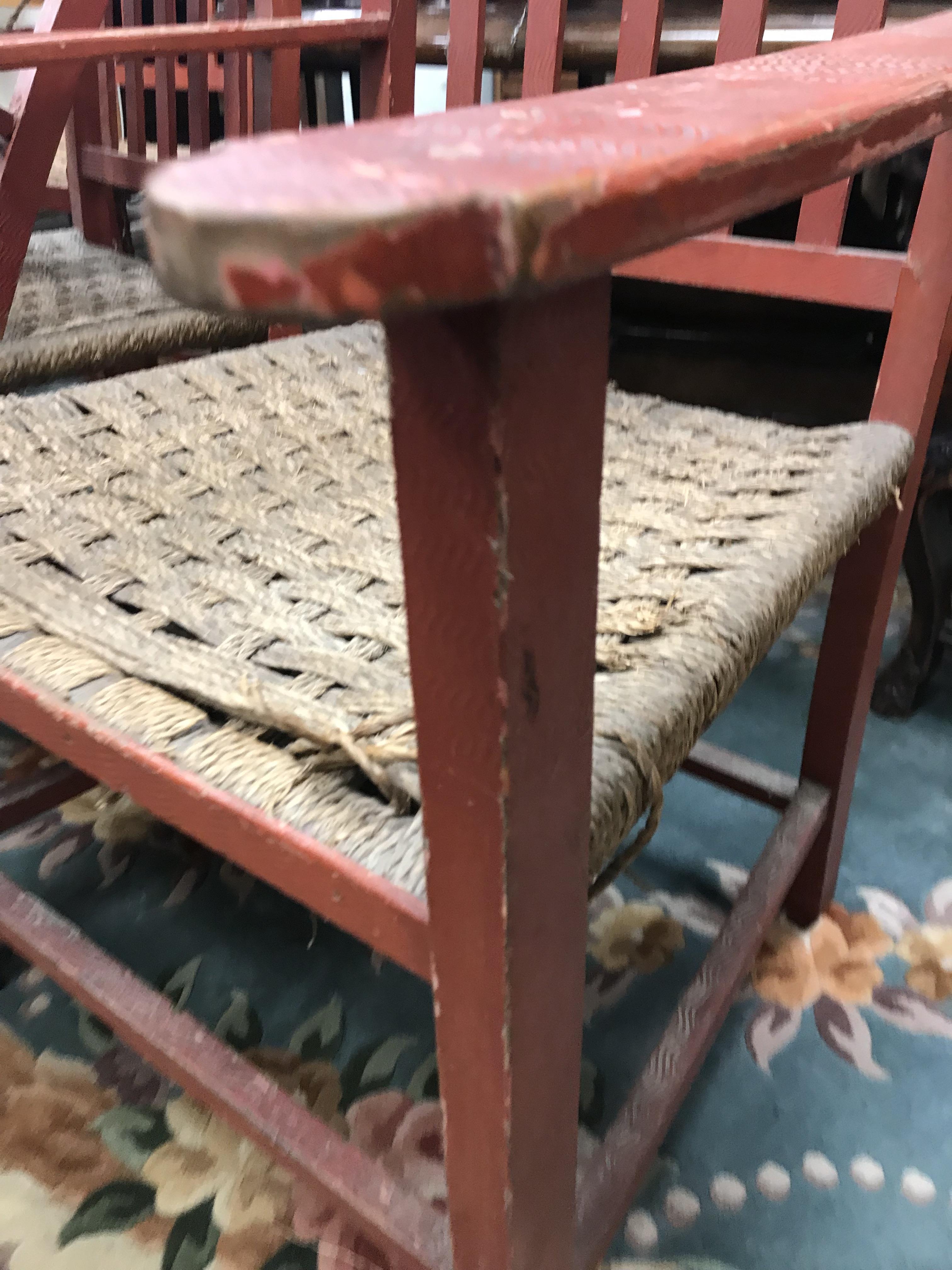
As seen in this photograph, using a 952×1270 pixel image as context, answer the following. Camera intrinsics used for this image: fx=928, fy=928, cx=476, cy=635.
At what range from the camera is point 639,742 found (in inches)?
14.0

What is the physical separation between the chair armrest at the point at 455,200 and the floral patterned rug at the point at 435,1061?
1.70 feet

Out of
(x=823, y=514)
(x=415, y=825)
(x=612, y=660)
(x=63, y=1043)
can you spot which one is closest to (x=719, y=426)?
(x=823, y=514)

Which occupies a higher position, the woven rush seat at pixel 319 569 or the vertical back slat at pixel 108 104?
the vertical back slat at pixel 108 104

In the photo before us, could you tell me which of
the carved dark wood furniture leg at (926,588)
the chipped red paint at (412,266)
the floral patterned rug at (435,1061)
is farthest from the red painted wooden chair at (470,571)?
the carved dark wood furniture leg at (926,588)

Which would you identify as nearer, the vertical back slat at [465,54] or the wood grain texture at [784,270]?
the wood grain texture at [784,270]

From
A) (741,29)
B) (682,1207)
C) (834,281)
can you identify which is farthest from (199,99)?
(682,1207)

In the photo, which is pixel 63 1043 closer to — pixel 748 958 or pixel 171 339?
pixel 748 958

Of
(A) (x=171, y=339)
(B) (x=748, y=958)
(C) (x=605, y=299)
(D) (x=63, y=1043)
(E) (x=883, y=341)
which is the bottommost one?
(D) (x=63, y=1043)

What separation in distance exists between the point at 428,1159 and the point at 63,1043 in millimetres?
304

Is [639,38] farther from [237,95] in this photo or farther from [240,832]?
[240,832]

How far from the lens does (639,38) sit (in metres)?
0.69

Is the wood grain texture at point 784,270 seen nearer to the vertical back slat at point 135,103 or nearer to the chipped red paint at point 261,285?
the chipped red paint at point 261,285

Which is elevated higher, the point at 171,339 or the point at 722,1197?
the point at 171,339

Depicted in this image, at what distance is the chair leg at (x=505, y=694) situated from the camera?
192mm
